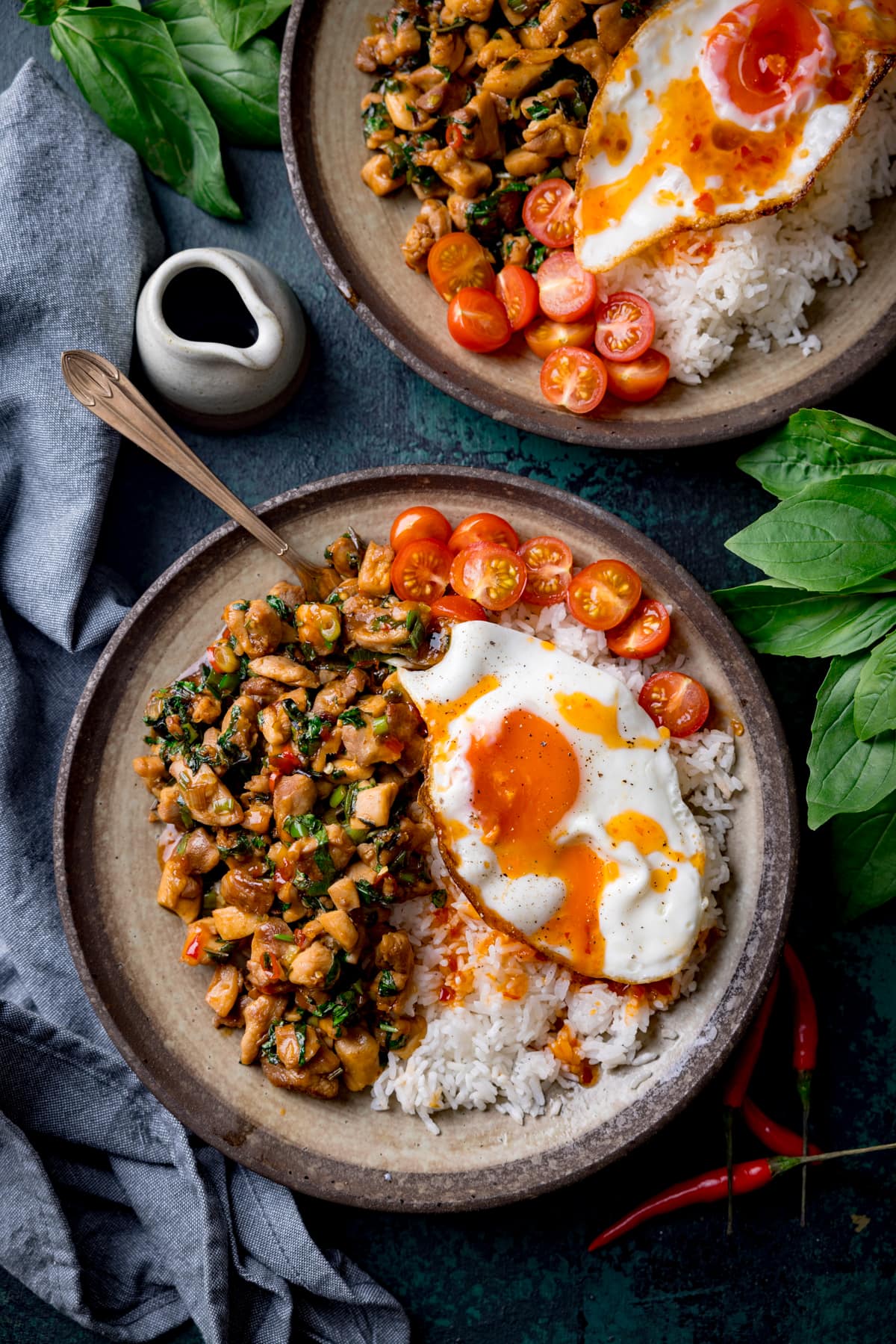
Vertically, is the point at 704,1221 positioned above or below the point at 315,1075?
below

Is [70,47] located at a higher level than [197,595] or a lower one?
higher

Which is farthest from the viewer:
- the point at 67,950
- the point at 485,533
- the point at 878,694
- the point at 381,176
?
the point at 67,950

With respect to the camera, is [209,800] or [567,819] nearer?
[567,819]

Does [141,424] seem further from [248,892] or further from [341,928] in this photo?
[341,928]

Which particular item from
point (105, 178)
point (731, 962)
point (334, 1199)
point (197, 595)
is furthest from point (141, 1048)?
point (105, 178)

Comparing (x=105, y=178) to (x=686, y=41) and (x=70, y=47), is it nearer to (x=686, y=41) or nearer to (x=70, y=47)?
(x=70, y=47)

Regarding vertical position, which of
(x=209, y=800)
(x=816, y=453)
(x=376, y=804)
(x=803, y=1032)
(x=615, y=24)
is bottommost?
(x=803, y=1032)

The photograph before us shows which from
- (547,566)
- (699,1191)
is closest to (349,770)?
(547,566)

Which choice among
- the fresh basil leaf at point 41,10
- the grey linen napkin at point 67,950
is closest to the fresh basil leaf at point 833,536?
the grey linen napkin at point 67,950
